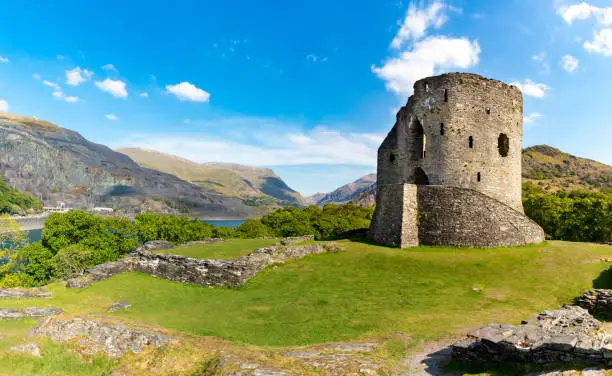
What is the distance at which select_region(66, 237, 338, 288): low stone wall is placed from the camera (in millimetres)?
20031

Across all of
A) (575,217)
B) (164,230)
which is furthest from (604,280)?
(164,230)

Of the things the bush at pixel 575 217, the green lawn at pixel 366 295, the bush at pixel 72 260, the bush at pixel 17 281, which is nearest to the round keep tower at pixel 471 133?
the green lawn at pixel 366 295

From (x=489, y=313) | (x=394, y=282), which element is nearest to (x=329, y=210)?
(x=394, y=282)

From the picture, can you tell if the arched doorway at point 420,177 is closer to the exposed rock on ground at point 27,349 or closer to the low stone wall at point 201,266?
the low stone wall at point 201,266

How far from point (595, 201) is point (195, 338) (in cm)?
4440

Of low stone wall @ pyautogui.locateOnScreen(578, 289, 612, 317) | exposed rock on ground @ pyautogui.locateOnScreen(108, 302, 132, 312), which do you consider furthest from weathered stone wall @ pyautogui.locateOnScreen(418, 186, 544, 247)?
exposed rock on ground @ pyautogui.locateOnScreen(108, 302, 132, 312)

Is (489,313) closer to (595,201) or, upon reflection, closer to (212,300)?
(212,300)

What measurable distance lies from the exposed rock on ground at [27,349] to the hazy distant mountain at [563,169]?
437 feet

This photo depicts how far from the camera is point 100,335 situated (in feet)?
38.7

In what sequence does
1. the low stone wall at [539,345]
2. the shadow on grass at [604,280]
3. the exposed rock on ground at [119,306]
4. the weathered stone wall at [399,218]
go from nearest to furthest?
1. the low stone wall at [539,345]
2. the shadow on grass at [604,280]
3. the exposed rock on ground at [119,306]
4. the weathered stone wall at [399,218]

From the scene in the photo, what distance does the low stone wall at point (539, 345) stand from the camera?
727 cm

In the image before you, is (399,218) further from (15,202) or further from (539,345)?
(15,202)

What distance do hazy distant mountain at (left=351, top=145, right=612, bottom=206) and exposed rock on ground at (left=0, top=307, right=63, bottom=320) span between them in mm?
129901

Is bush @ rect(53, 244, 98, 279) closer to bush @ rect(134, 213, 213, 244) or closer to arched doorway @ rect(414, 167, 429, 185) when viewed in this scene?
bush @ rect(134, 213, 213, 244)
